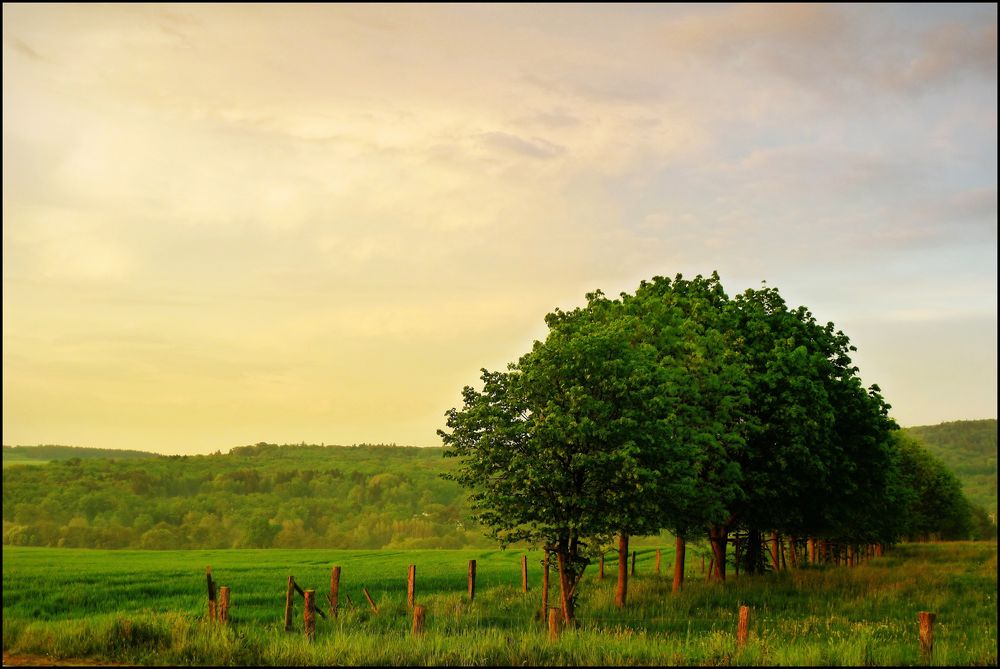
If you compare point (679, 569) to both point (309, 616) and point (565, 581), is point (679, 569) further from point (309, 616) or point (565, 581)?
point (309, 616)

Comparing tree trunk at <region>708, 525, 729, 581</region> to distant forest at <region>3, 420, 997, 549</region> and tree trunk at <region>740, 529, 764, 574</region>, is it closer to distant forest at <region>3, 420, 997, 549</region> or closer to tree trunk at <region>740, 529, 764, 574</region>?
tree trunk at <region>740, 529, 764, 574</region>

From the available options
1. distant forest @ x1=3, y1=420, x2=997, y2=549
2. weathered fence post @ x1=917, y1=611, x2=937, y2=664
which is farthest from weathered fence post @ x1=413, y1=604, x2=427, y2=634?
distant forest @ x1=3, y1=420, x2=997, y2=549

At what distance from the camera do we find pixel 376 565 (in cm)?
5916

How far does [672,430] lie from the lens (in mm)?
28406

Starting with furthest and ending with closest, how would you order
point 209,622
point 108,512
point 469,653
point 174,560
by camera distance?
point 108,512, point 174,560, point 209,622, point 469,653

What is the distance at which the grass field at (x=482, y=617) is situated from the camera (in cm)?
1697

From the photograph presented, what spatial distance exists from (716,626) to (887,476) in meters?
22.0

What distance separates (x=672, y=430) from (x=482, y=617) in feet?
32.1

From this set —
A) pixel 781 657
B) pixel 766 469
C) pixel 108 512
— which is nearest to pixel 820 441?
pixel 766 469

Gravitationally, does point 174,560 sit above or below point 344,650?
below

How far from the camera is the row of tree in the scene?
25297 millimetres

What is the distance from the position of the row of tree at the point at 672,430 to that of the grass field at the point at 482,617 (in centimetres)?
340

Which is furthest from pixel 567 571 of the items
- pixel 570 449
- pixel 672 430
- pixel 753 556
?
pixel 753 556

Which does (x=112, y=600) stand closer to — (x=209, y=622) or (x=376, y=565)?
(x=209, y=622)
